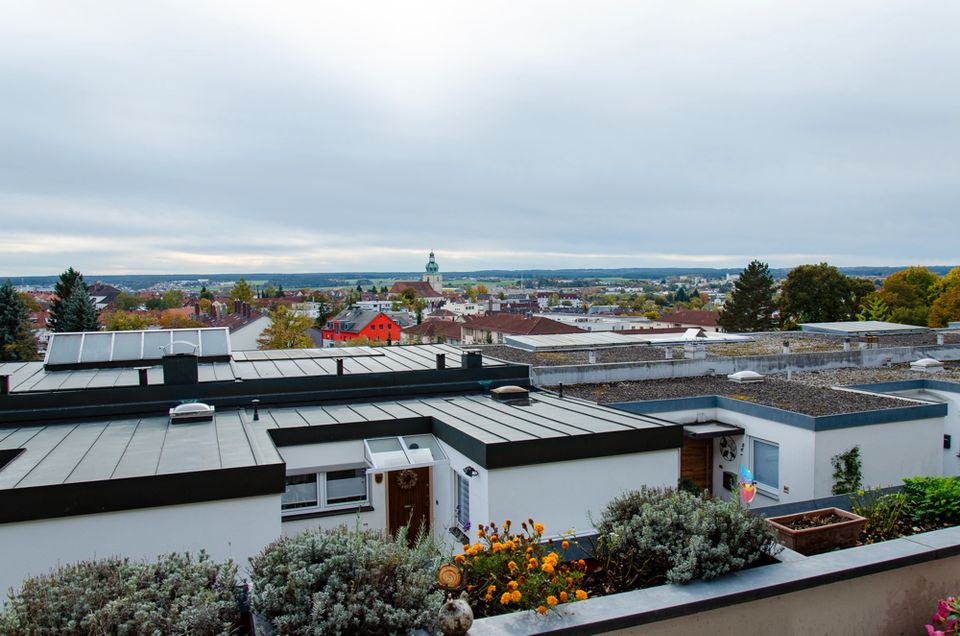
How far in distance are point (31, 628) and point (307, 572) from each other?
136 centimetres

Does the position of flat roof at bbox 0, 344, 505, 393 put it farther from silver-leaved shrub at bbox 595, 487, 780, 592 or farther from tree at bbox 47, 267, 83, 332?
tree at bbox 47, 267, 83, 332

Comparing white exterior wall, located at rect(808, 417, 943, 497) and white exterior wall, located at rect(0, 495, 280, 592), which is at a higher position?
white exterior wall, located at rect(0, 495, 280, 592)

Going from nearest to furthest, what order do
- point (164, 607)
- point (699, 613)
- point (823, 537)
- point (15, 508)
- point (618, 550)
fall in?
point (164, 607), point (699, 613), point (618, 550), point (823, 537), point (15, 508)

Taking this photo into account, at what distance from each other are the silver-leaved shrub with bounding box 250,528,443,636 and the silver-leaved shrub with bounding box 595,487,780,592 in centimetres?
153

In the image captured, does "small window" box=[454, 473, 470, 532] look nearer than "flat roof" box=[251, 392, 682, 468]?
No

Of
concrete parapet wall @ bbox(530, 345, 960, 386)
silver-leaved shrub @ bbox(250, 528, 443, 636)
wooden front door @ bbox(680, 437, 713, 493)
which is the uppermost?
silver-leaved shrub @ bbox(250, 528, 443, 636)

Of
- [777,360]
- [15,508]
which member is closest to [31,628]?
[15,508]

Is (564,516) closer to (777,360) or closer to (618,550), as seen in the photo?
(618,550)

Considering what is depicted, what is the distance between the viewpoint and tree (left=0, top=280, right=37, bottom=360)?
47750 mm

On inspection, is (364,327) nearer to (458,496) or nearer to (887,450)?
(887,450)

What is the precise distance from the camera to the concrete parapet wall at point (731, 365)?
17.0 m

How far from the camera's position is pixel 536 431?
391 inches

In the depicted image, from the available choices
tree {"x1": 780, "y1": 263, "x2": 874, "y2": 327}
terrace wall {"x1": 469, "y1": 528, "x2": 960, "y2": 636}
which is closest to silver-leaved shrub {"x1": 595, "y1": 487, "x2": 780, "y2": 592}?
terrace wall {"x1": 469, "y1": 528, "x2": 960, "y2": 636}

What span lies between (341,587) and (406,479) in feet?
23.8
